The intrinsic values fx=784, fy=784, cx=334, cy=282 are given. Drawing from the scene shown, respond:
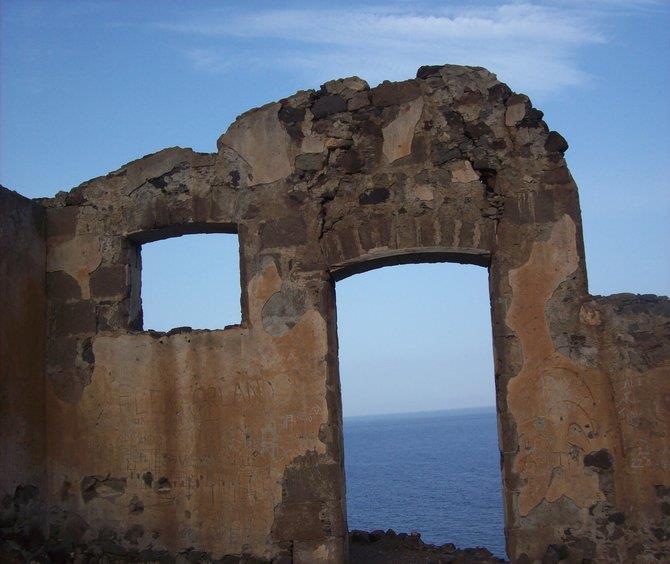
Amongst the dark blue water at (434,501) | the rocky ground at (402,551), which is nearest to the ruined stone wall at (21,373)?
the rocky ground at (402,551)

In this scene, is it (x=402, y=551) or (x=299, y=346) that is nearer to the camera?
(x=299, y=346)

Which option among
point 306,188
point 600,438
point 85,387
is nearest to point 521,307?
point 600,438

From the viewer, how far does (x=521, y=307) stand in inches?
217

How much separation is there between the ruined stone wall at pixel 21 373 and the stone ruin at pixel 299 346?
0.7 inches

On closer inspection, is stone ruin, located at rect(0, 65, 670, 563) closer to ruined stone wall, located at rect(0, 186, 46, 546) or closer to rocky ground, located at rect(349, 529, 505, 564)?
ruined stone wall, located at rect(0, 186, 46, 546)

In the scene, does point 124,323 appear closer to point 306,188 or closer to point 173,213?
point 173,213

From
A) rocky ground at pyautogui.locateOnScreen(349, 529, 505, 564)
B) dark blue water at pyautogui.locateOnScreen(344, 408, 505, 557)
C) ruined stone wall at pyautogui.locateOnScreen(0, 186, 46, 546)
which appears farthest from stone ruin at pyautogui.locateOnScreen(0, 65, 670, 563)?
dark blue water at pyautogui.locateOnScreen(344, 408, 505, 557)

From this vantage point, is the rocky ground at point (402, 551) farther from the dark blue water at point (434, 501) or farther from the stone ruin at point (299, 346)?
the dark blue water at point (434, 501)

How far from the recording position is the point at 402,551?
6516 mm

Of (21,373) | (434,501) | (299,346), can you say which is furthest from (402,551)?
(434,501)

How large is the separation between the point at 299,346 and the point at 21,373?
7.10 ft

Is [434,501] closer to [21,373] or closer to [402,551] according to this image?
[402,551]

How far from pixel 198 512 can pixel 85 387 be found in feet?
4.44

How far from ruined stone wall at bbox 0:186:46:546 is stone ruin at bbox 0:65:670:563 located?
0.02 m
